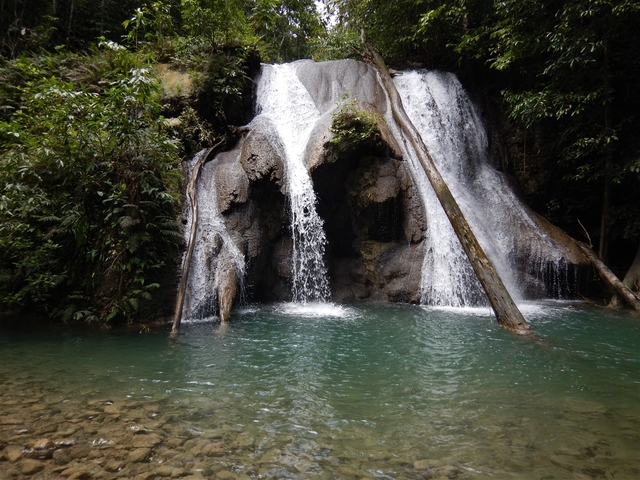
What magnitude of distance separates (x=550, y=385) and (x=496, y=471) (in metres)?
2.21

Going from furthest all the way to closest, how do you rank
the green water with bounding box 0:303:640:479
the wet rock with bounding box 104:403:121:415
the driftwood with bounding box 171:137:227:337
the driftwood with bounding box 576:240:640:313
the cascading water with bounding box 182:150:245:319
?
the driftwood with bounding box 576:240:640:313 → the cascading water with bounding box 182:150:245:319 → the driftwood with bounding box 171:137:227:337 → the wet rock with bounding box 104:403:121:415 → the green water with bounding box 0:303:640:479

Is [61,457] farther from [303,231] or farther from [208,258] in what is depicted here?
[303,231]

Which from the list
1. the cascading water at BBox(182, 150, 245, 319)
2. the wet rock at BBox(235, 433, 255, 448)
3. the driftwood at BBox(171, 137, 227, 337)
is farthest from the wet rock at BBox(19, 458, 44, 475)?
the cascading water at BBox(182, 150, 245, 319)

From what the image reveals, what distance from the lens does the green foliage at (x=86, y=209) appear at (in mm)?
7316

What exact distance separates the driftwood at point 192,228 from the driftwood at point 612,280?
9.78 m

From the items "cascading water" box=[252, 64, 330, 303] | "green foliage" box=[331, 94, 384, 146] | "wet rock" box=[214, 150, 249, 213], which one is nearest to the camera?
"wet rock" box=[214, 150, 249, 213]

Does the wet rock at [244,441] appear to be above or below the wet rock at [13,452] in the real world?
below

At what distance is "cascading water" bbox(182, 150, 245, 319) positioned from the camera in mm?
8391

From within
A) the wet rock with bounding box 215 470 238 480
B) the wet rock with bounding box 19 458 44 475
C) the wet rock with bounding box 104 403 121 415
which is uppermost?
the wet rock with bounding box 104 403 121 415

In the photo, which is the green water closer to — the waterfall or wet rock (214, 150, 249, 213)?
the waterfall

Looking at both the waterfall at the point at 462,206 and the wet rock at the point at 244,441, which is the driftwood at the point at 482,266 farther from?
the wet rock at the point at 244,441

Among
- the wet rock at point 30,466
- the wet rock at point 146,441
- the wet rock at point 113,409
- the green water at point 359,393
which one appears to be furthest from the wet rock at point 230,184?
the wet rock at point 30,466

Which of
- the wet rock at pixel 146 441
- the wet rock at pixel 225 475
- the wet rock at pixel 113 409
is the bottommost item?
the wet rock at pixel 225 475

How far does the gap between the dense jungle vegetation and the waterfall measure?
118 centimetres
